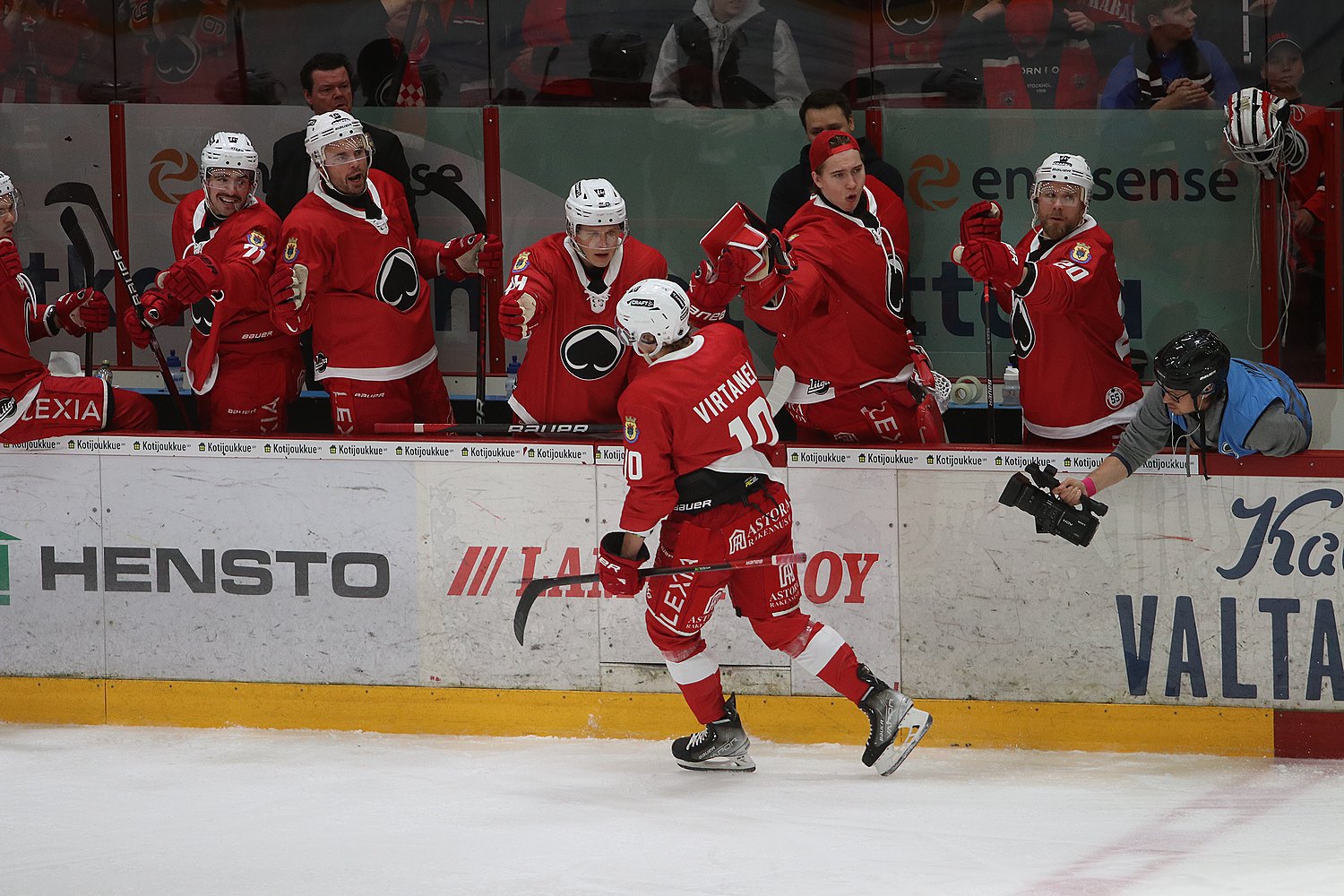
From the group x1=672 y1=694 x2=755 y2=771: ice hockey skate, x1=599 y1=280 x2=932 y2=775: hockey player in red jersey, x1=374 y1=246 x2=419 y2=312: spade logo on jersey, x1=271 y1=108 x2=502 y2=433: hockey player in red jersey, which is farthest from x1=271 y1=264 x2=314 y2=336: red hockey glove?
x1=672 y1=694 x2=755 y2=771: ice hockey skate

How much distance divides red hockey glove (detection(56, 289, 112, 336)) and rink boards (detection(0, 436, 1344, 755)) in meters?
0.52

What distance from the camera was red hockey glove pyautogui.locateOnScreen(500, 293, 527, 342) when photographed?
4.44 metres

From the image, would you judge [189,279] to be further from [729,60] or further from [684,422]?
[729,60]

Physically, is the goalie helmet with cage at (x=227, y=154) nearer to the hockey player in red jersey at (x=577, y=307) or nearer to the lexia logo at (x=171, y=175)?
the lexia logo at (x=171, y=175)

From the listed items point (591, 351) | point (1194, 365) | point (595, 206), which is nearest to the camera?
point (1194, 365)

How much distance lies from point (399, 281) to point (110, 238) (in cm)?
102

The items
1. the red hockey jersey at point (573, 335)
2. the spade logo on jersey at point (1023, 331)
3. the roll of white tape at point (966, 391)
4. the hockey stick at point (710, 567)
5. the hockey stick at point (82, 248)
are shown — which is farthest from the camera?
the hockey stick at point (82, 248)

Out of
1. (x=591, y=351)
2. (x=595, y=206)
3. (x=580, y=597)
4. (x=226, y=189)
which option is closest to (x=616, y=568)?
(x=580, y=597)

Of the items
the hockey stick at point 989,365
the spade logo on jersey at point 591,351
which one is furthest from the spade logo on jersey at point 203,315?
the hockey stick at point 989,365

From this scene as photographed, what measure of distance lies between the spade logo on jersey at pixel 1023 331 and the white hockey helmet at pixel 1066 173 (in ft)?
1.13

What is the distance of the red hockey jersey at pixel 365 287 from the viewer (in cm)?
472

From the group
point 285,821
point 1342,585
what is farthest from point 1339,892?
point 285,821

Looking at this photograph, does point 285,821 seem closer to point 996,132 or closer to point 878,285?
point 878,285

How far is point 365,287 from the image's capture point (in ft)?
15.8
